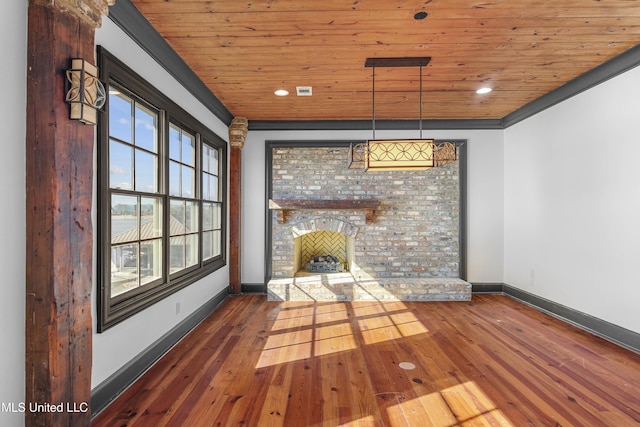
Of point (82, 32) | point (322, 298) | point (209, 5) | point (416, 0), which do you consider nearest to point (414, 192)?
point (322, 298)

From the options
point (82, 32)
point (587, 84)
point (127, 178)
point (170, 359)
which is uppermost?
point (587, 84)

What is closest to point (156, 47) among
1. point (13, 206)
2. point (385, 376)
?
point (13, 206)

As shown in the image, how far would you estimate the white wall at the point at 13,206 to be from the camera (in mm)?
1361

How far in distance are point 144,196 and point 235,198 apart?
6.86 feet

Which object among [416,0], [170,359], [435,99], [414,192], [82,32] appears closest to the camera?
[82,32]

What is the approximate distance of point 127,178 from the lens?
90.9 inches

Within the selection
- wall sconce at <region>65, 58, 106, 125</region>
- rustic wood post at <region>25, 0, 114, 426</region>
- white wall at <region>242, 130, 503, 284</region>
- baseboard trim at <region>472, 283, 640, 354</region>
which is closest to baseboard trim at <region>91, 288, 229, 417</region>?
rustic wood post at <region>25, 0, 114, 426</region>

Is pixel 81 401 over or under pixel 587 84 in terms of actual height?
under

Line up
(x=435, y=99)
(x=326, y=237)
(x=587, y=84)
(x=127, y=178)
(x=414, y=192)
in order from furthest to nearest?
(x=326, y=237) < (x=414, y=192) < (x=435, y=99) < (x=587, y=84) < (x=127, y=178)

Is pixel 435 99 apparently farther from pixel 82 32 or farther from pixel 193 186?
pixel 82 32

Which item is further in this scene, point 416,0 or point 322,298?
point 322,298

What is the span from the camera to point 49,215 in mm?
1421

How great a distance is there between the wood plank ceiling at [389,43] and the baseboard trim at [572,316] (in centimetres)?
254

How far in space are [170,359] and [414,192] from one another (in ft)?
12.5
